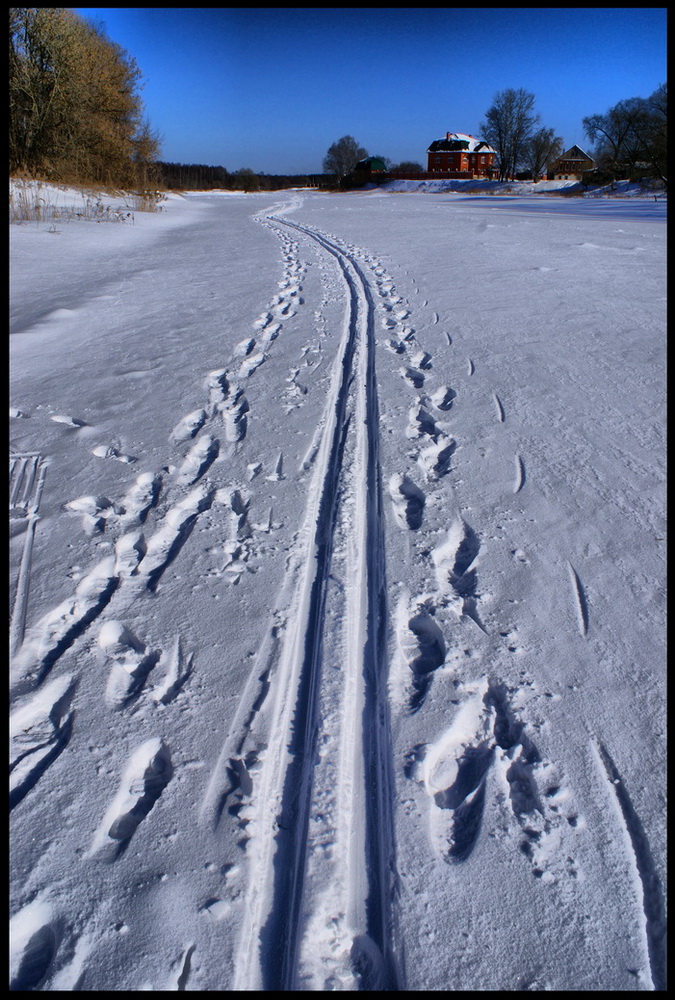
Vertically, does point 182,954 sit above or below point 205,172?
below

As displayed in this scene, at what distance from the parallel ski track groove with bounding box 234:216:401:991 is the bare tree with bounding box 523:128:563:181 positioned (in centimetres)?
5978

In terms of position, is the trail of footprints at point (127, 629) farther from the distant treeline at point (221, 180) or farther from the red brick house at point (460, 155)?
the red brick house at point (460, 155)

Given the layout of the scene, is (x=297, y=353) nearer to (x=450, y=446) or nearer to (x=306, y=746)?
(x=450, y=446)

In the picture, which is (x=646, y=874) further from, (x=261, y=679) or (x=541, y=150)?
(x=541, y=150)

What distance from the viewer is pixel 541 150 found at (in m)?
55.3

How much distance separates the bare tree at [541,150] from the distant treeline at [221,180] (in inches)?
784

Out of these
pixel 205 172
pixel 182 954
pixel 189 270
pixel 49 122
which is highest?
pixel 205 172

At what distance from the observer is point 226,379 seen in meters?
4.58

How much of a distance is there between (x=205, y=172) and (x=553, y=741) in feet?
212

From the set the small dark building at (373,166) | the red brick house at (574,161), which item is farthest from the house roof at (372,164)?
the red brick house at (574,161)

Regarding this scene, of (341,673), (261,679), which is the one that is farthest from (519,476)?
(261,679)

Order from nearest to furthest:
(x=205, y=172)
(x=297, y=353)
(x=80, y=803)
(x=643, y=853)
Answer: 1. (x=643, y=853)
2. (x=80, y=803)
3. (x=297, y=353)
4. (x=205, y=172)
